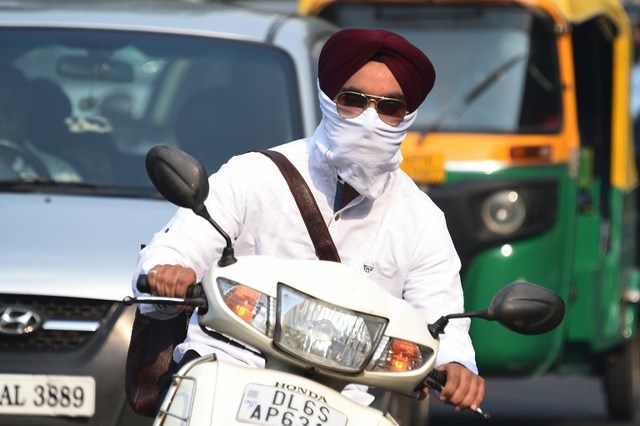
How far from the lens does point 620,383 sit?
11859 millimetres

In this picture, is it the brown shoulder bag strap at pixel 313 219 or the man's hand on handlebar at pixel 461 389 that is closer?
the man's hand on handlebar at pixel 461 389

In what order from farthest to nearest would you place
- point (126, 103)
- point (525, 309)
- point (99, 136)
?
point (126, 103) → point (99, 136) → point (525, 309)

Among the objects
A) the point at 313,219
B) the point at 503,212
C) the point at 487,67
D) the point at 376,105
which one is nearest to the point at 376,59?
the point at 376,105

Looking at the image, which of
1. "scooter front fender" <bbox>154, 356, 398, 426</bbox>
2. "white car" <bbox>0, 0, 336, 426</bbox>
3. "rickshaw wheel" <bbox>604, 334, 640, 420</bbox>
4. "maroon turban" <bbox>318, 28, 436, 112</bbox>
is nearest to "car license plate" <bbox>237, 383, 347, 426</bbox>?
"scooter front fender" <bbox>154, 356, 398, 426</bbox>

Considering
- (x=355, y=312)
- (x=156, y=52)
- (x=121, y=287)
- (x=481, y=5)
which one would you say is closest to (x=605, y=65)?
(x=481, y=5)

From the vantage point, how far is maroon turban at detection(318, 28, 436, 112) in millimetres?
4117

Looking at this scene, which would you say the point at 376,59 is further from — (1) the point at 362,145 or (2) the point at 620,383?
(2) the point at 620,383

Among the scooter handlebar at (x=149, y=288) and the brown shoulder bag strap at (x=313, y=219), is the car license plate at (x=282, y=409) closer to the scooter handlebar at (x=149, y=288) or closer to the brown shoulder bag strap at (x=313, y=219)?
the scooter handlebar at (x=149, y=288)

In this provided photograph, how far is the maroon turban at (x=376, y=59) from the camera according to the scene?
412cm

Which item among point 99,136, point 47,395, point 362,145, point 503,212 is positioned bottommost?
point 503,212

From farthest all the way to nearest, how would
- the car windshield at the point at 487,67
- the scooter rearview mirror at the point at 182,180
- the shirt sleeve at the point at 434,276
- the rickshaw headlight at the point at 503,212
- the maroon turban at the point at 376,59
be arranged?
the car windshield at the point at 487,67 < the rickshaw headlight at the point at 503,212 < the shirt sleeve at the point at 434,276 < the maroon turban at the point at 376,59 < the scooter rearview mirror at the point at 182,180

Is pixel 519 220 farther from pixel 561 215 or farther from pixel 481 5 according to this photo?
pixel 481 5

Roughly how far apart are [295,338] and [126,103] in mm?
3344

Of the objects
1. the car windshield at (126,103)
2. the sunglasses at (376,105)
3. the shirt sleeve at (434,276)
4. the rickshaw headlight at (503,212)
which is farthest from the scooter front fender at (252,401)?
the rickshaw headlight at (503,212)
